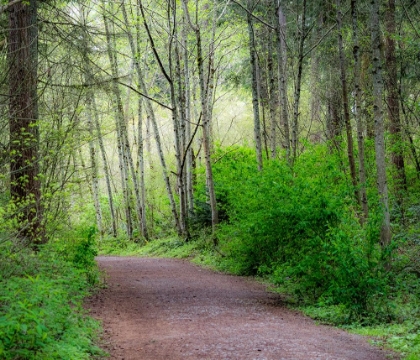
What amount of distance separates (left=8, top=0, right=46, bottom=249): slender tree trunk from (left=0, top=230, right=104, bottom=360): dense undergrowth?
2.31 ft

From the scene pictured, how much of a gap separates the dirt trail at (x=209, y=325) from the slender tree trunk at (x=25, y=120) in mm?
1893

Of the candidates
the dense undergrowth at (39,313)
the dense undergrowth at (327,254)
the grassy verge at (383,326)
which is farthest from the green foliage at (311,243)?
the dense undergrowth at (39,313)

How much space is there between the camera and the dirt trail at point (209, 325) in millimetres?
5727

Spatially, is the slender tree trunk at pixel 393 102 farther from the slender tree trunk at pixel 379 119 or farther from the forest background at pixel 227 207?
the slender tree trunk at pixel 379 119

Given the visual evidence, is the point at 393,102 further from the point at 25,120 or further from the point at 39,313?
the point at 39,313

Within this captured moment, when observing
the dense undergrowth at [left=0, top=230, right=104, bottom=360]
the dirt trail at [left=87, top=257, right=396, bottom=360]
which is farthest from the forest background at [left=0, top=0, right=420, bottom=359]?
the dirt trail at [left=87, top=257, right=396, bottom=360]

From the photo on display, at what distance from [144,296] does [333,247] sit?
374 centimetres

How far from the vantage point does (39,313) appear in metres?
4.47

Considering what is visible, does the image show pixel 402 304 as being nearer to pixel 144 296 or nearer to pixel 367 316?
pixel 367 316

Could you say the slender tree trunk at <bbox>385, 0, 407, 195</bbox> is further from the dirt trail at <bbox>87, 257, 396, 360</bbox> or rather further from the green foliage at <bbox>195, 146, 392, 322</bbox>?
the dirt trail at <bbox>87, 257, 396, 360</bbox>

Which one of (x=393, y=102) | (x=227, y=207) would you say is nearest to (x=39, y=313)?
(x=227, y=207)

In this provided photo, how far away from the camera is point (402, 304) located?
27.7 ft

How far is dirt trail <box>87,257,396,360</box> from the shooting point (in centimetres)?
573

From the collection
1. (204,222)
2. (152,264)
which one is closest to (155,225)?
(204,222)
